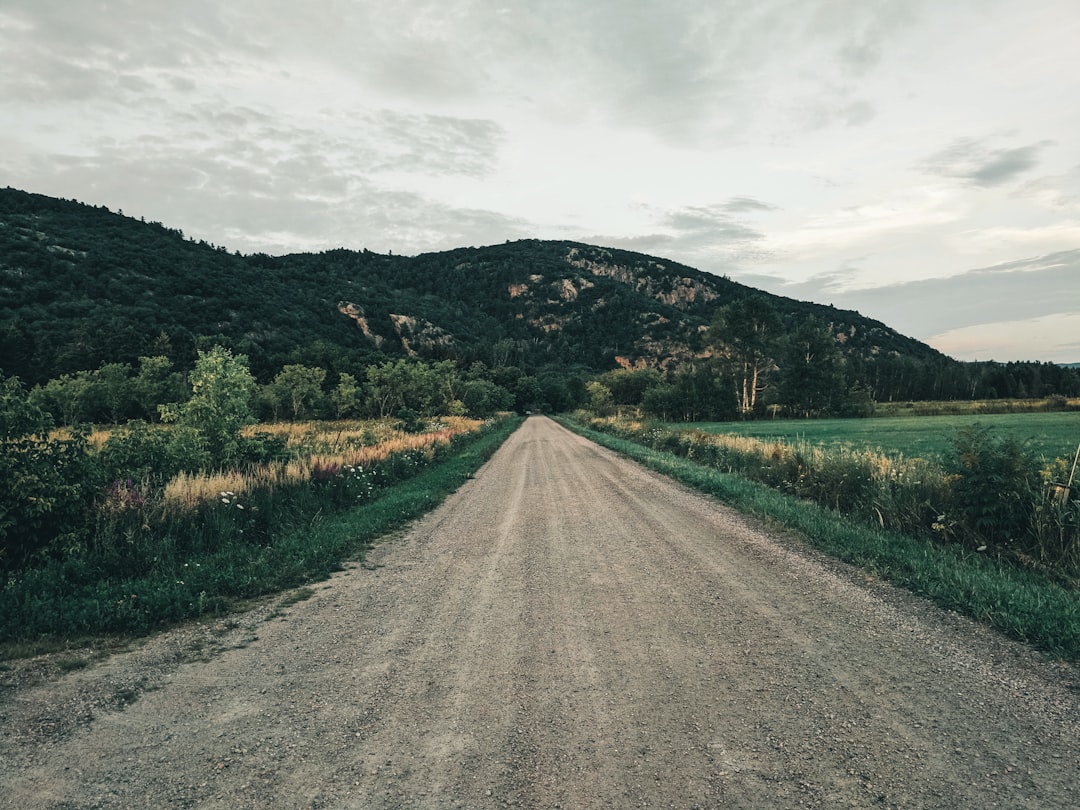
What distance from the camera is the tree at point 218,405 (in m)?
13.1

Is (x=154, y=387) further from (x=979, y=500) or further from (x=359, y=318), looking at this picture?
(x=359, y=318)

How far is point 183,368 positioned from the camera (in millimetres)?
65438

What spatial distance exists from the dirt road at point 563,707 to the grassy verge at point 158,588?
0.61 metres

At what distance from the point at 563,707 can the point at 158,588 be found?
18.1 ft

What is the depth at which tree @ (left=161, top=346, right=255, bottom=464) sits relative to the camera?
43.0ft

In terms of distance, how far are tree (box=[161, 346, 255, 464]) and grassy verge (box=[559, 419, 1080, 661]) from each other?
12.9 meters

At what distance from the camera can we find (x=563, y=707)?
3965mm

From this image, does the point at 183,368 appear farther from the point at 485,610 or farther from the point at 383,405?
the point at 485,610

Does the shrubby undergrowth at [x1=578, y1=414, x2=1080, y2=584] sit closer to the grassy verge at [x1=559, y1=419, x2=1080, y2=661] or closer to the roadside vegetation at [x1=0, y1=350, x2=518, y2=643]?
the grassy verge at [x1=559, y1=419, x2=1080, y2=661]

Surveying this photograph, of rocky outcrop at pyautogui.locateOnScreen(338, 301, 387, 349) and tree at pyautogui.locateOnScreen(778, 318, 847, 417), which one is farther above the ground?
rocky outcrop at pyautogui.locateOnScreen(338, 301, 387, 349)

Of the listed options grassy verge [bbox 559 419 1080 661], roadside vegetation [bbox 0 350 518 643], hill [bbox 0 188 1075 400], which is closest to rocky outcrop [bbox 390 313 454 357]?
hill [bbox 0 188 1075 400]

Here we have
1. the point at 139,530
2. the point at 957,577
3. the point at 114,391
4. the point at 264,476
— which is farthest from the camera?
the point at 114,391

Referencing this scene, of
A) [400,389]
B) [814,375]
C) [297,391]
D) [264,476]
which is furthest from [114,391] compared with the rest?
[814,375]

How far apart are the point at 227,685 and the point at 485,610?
2.66 meters
